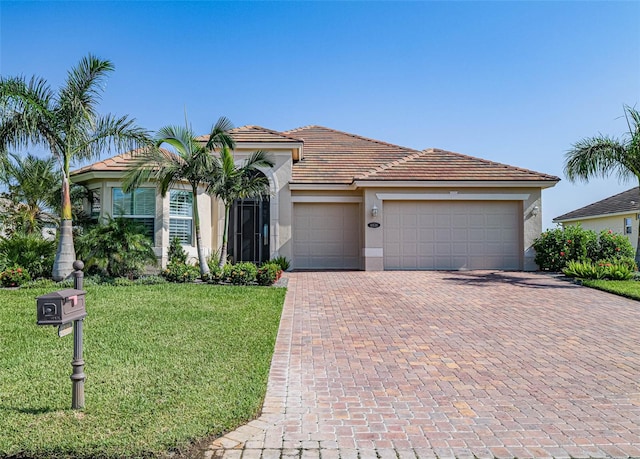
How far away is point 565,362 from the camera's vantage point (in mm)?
5609

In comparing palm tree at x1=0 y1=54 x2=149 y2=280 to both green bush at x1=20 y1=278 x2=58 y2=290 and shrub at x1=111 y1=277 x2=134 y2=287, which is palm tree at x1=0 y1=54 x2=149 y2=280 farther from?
shrub at x1=111 y1=277 x2=134 y2=287

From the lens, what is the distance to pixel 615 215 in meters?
24.5

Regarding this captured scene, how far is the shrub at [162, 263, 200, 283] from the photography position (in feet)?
40.8

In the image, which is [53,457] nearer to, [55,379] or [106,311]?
[55,379]

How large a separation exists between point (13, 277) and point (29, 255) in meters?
1.40

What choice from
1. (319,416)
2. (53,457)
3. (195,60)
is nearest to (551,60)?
(195,60)

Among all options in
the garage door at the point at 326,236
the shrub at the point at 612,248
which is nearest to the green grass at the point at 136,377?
the garage door at the point at 326,236

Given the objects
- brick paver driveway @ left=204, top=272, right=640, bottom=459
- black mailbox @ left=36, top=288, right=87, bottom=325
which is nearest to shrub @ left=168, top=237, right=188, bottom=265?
brick paver driveway @ left=204, top=272, right=640, bottom=459

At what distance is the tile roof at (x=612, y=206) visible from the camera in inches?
930

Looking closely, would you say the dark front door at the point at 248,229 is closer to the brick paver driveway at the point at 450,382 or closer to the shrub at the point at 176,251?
the shrub at the point at 176,251

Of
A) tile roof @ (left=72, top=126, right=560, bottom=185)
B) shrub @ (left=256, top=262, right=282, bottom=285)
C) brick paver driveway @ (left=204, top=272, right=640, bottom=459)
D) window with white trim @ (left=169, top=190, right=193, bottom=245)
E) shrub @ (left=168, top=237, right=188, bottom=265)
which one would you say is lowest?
brick paver driveway @ (left=204, top=272, right=640, bottom=459)

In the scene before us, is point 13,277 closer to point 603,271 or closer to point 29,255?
point 29,255

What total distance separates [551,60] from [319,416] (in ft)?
43.8

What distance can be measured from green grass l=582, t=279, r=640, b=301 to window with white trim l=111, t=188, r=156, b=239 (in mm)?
13800
